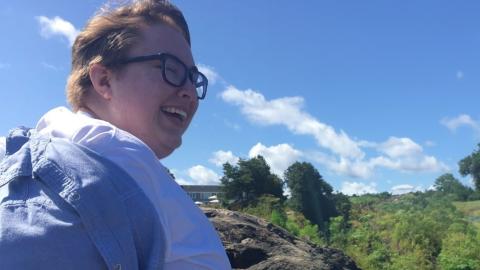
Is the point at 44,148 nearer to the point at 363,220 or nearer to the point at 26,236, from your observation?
the point at 26,236

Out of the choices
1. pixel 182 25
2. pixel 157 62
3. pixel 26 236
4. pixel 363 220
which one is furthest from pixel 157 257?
pixel 363 220

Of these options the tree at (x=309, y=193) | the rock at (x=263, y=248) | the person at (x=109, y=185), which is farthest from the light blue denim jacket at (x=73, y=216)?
the tree at (x=309, y=193)

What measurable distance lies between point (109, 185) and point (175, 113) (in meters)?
0.46

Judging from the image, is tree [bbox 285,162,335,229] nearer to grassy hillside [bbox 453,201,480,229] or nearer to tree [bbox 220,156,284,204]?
tree [bbox 220,156,284,204]

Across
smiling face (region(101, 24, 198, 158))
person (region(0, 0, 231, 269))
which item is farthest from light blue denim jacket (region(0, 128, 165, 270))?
smiling face (region(101, 24, 198, 158))

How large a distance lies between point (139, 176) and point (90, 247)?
16 cm

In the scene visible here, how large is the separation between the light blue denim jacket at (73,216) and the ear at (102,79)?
1.06ft

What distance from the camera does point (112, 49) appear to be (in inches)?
48.0

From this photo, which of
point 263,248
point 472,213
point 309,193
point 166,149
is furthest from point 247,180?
point 166,149

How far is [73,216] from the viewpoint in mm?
814

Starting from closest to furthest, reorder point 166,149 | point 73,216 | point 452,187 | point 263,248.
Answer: point 73,216, point 166,149, point 263,248, point 452,187

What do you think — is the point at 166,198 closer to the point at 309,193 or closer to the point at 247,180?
the point at 247,180

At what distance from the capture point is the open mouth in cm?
125

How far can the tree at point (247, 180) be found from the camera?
30.0m
